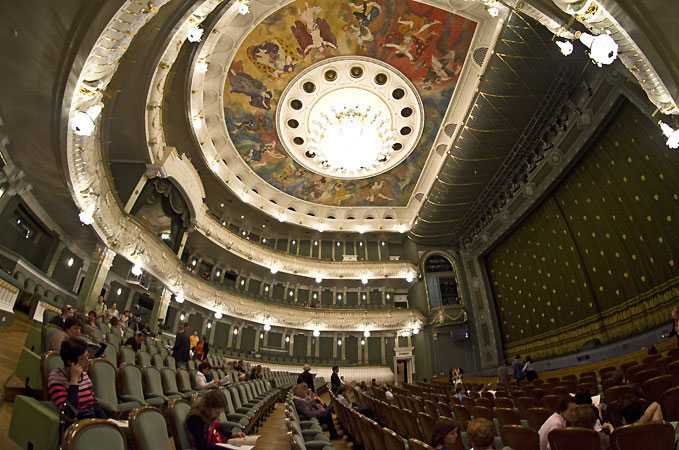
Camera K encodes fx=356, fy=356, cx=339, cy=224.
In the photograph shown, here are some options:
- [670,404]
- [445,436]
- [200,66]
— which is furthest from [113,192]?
[670,404]

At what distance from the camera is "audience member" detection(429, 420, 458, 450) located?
267 centimetres

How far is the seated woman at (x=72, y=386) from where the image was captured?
2.56 metres

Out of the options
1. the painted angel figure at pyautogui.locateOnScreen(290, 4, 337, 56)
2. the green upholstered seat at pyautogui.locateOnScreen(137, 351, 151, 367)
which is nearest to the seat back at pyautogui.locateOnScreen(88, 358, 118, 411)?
the green upholstered seat at pyautogui.locateOnScreen(137, 351, 151, 367)

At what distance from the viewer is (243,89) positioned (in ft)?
57.4

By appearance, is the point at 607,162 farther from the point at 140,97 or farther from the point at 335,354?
the point at 335,354

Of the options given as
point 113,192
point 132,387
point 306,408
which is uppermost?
point 113,192

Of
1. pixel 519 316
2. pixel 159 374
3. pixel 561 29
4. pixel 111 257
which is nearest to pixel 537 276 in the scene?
pixel 519 316

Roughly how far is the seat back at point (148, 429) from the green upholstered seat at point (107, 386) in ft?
3.44

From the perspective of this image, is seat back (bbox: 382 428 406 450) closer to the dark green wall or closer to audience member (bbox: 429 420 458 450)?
audience member (bbox: 429 420 458 450)

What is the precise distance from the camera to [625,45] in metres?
5.70

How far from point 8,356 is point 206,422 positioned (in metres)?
3.85

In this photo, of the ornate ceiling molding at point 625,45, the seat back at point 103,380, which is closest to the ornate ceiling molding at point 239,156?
the ornate ceiling molding at point 625,45

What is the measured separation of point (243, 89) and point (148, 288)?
33.4 ft

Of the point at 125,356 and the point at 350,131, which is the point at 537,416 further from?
the point at 350,131
